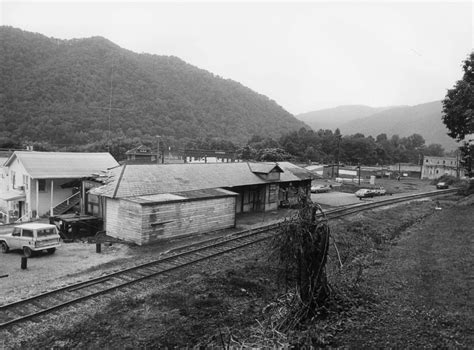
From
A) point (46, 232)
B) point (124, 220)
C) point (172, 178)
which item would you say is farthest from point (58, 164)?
point (46, 232)

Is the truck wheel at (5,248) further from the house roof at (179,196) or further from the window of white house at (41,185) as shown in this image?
the window of white house at (41,185)

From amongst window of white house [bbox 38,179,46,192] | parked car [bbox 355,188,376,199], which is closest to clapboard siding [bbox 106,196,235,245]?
window of white house [bbox 38,179,46,192]

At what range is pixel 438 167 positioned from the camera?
96.8m

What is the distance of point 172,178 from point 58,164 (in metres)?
13.0

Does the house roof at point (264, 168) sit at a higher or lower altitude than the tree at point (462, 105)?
lower

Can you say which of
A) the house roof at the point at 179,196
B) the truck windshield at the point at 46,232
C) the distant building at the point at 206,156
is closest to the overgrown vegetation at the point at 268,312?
the house roof at the point at 179,196

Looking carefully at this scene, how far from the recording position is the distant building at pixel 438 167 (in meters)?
95.6

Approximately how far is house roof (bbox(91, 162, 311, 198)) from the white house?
702cm

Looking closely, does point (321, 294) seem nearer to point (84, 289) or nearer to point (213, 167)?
point (84, 289)

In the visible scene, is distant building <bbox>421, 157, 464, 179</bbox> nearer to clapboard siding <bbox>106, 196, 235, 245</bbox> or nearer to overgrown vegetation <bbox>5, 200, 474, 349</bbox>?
overgrown vegetation <bbox>5, 200, 474, 349</bbox>

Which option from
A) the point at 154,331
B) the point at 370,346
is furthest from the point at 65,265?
the point at 370,346

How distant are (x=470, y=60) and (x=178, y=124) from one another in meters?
87.6

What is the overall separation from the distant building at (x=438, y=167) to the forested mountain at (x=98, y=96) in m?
60.3

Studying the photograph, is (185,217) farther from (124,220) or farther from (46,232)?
(46,232)
